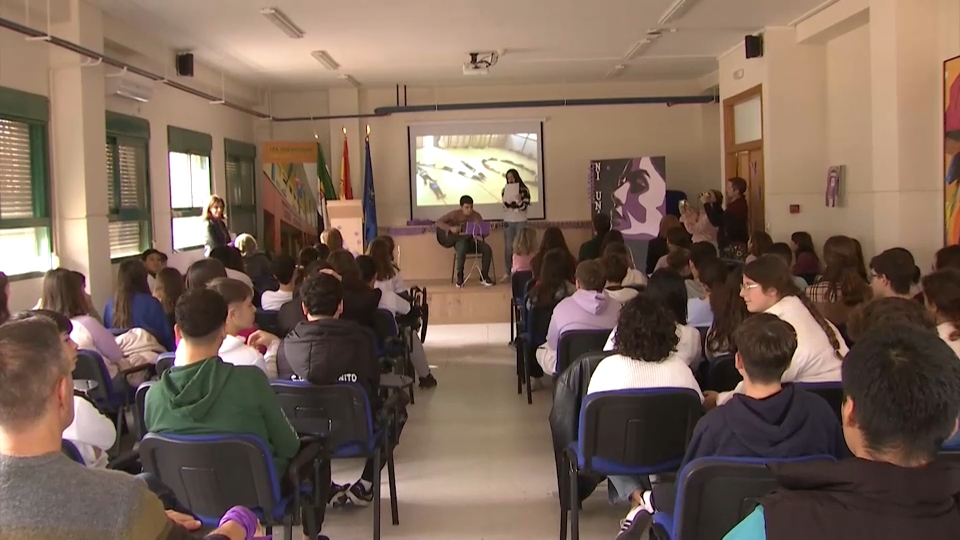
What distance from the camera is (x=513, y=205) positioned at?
1107cm

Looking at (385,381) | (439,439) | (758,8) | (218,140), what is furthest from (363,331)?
(218,140)

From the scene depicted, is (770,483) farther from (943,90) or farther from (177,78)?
(177,78)

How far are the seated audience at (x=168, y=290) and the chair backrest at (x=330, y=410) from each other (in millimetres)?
1753

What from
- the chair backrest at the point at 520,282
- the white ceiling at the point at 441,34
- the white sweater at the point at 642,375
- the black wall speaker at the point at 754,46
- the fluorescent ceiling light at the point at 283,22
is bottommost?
the white sweater at the point at 642,375

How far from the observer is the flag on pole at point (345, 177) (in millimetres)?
11648

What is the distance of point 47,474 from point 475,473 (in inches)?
127

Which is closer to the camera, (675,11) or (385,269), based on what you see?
(385,269)

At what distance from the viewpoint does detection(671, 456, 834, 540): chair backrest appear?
6.97ft

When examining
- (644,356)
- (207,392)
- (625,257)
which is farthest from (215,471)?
(625,257)

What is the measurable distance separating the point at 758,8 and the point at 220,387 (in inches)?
252

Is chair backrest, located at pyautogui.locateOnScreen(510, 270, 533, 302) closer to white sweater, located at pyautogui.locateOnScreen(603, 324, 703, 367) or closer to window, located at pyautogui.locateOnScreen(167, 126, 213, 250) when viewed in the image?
white sweater, located at pyautogui.locateOnScreen(603, 324, 703, 367)

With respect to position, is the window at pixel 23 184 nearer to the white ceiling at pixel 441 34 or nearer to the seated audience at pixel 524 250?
the white ceiling at pixel 441 34

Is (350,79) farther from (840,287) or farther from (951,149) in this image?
(840,287)

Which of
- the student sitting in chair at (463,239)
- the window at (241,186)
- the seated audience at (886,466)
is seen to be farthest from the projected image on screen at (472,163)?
the seated audience at (886,466)
